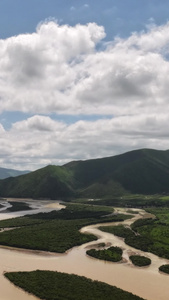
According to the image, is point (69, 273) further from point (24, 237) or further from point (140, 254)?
point (24, 237)

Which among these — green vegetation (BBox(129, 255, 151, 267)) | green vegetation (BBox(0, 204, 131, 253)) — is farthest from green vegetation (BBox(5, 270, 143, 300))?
green vegetation (BBox(0, 204, 131, 253))

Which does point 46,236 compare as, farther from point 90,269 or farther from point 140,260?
point 140,260

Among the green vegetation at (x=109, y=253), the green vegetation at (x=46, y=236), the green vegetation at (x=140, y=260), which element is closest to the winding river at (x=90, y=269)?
the green vegetation at (x=140, y=260)

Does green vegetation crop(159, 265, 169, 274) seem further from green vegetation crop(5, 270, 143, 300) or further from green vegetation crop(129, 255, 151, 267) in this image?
green vegetation crop(5, 270, 143, 300)

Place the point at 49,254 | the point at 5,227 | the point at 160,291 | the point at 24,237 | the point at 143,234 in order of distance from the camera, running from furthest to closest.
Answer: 1. the point at 5,227
2. the point at 143,234
3. the point at 24,237
4. the point at 49,254
5. the point at 160,291

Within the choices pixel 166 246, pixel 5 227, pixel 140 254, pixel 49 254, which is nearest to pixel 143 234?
pixel 166 246

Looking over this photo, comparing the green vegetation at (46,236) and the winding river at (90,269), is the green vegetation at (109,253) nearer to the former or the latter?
the winding river at (90,269)
